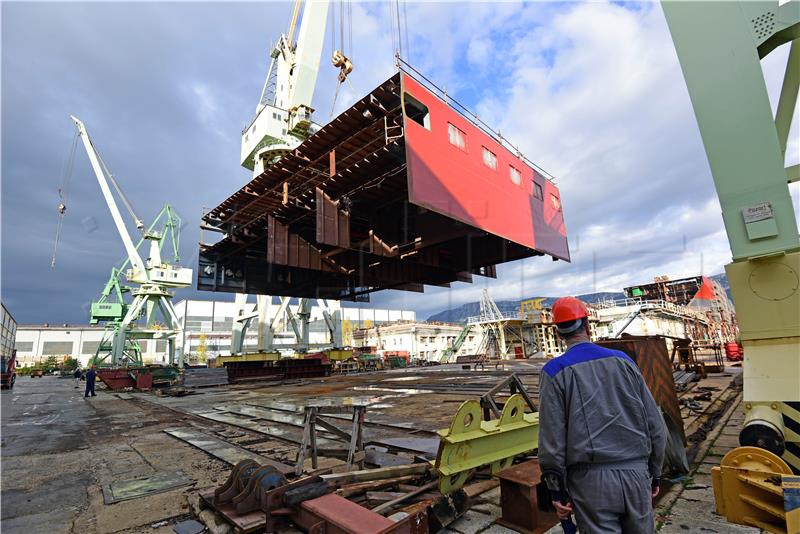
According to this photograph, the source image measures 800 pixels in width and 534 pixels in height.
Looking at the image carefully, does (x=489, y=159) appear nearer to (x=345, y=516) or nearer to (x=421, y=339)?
(x=345, y=516)

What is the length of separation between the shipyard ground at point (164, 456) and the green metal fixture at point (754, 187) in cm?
123

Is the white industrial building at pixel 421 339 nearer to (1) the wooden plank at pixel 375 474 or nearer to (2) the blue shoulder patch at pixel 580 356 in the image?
(1) the wooden plank at pixel 375 474

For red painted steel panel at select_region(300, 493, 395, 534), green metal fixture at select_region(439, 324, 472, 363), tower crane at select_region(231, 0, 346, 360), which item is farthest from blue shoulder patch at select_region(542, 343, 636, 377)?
green metal fixture at select_region(439, 324, 472, 363)

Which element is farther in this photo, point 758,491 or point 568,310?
point 758,491

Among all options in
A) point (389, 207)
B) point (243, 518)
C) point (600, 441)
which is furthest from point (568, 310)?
point (389, 207)

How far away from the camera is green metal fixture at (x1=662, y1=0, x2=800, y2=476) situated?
3268mm

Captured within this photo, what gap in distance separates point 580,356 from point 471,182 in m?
14.4

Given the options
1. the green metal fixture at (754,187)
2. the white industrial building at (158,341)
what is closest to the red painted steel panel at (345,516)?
the green metal fixture at (754,187)

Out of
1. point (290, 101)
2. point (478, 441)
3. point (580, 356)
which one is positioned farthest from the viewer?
point (290, 101)

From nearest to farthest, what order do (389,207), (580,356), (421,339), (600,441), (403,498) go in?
1. (600,441)
2. (580,356)
3. (403,498)
4. (389,207)
5. (421,339)

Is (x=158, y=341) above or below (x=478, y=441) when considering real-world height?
above

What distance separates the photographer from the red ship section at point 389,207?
46.2 ft

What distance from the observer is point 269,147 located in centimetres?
2938

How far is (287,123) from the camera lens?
2928 centimetres
